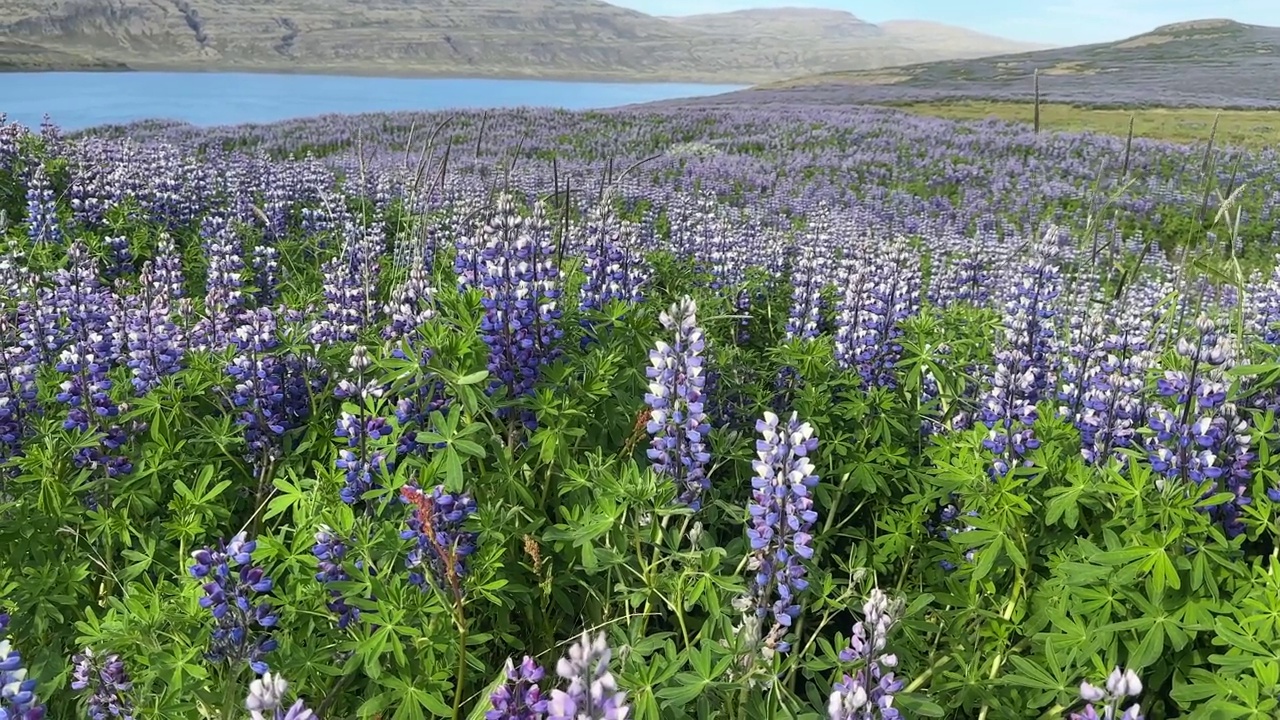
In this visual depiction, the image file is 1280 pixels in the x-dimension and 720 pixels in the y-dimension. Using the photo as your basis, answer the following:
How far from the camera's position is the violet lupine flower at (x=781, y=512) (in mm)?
2033

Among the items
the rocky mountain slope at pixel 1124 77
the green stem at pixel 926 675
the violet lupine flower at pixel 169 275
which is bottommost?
the green stem at pixel 926 675

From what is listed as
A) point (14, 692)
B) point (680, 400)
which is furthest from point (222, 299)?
point (14, 692)

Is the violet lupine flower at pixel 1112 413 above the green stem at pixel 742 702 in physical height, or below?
above

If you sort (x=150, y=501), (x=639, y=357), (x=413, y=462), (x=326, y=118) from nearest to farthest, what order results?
1. (x=413, y=462)
2. (x=150, y=501)
3. (x=639, y=357)
4. (x=326, y=118)

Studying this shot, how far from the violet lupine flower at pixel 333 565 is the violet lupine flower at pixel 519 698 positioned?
2.41ft

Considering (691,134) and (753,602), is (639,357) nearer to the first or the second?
(753,602)

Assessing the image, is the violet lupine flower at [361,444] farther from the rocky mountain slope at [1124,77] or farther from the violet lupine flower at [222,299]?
the rocky mountain slope at [1124,77]

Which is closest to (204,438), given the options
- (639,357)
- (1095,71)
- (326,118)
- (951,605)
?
(639,357)

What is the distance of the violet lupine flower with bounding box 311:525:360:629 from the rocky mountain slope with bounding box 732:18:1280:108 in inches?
850

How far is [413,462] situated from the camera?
8.55 feet

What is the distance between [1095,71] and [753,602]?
77070 millimetres

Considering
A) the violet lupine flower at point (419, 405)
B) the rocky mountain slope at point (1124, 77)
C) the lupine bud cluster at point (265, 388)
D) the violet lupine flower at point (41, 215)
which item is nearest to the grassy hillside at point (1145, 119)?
the rocky mountain slope at point (1124, 77)

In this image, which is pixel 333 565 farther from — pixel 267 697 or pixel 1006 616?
pixel 1006 616

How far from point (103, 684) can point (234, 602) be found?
44 cm
